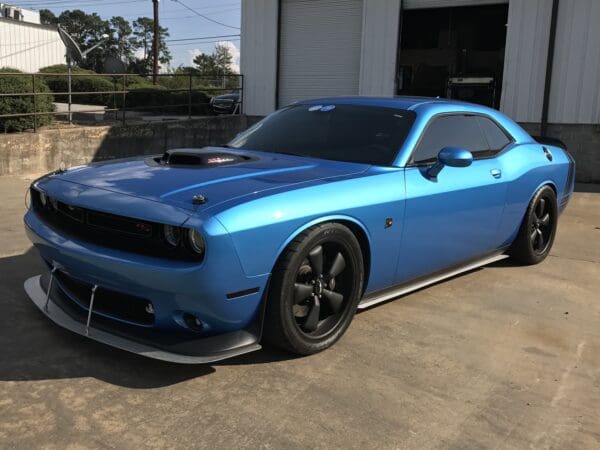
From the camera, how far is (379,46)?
1335 cm

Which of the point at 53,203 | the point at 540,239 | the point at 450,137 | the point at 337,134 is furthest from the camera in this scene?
the point at 540,239

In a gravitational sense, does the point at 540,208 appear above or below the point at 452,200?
below

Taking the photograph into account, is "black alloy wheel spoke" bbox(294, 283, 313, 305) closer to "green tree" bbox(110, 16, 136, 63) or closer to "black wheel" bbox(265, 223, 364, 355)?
"black wheel" bbox(265, 223, 364, 355)

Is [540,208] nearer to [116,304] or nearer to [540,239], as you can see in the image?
[540,239]

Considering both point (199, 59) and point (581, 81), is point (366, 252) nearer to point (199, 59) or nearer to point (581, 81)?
point (581, 81)

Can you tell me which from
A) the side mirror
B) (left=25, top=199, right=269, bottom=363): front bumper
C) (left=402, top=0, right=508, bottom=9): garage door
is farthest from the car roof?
(left=402, top=0, right=508, bottom=9): garage door

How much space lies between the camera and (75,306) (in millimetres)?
3480

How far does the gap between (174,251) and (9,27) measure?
1849 inches

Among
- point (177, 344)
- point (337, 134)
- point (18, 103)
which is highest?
point (18, 103)

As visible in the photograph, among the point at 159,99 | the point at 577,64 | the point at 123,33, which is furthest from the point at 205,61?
the point at 577,64

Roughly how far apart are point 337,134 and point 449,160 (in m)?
0.81

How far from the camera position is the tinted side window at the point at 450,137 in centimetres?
427

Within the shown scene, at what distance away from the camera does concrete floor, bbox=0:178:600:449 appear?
106 inches

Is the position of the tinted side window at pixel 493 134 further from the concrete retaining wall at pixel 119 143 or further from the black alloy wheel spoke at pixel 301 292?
the concrete retaining wall at pixel 119 143
